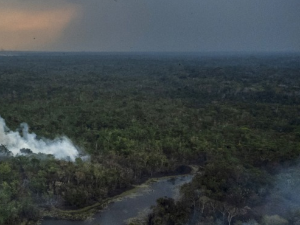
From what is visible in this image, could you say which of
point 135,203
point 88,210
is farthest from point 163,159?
point 88,210

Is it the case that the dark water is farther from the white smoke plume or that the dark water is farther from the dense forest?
the white smoke plume

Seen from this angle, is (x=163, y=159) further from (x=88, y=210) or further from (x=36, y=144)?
(x=36, y=144)

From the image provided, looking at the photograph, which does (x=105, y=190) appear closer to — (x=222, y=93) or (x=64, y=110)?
(x=64, y=110)

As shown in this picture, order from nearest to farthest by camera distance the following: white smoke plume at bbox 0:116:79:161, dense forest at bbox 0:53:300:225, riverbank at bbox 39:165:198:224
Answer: dense forest at bbox 0:53:300:225, riverbank at bbox 39:165:198:224, white smoke plume at bbox 0:116:79:161

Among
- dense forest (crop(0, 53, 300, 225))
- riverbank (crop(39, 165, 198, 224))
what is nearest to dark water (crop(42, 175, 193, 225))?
riverbank (crop(39, 165, 198, 224))

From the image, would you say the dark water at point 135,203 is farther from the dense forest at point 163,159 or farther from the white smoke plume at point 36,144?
the white smoke plume at point 36,144
